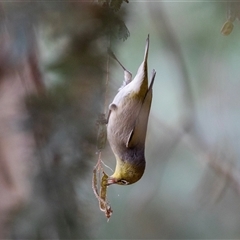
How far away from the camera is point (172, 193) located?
59 cm

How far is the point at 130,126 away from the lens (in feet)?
1.12

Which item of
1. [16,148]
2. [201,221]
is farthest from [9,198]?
[201,221]

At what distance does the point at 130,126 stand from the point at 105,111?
10 centimetres

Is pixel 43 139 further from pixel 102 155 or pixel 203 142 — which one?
pixel 203 142

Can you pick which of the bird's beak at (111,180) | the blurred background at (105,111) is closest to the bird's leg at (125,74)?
the blurred background at (105,111)

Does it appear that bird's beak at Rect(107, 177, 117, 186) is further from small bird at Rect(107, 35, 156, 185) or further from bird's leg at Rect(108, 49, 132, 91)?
bird's leg at Rect(108, 49, 132, 91)

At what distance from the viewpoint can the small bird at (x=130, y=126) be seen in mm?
343

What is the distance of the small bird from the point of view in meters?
0.34

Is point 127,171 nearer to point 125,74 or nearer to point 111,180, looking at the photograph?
point 111,180

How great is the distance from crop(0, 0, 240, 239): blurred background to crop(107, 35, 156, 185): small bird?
0.07 metres

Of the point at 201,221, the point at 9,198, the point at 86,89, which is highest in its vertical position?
the point at 86,89

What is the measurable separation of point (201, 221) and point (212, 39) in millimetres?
322

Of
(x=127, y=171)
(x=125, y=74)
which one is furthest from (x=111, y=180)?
(x=125, y=74)

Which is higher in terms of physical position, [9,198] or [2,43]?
[2,43]
